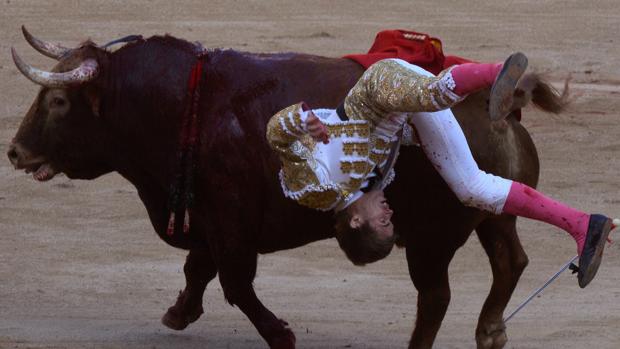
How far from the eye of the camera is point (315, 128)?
6.96m

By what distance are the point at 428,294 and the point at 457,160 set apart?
3.29 feet

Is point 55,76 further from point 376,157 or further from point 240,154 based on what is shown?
point 376,157

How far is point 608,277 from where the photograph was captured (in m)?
9.88

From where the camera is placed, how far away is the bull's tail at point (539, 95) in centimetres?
759

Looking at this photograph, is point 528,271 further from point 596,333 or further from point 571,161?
point 571,161

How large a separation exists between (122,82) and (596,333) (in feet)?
8.97

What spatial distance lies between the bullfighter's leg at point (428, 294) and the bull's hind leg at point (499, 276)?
223mm

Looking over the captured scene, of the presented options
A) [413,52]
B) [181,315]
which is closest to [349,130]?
[413,52]

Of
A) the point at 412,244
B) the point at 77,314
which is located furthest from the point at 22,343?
the point at 412,244

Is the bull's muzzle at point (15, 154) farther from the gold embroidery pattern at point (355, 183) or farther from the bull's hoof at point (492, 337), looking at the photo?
the bull's hoof at point (492, 337)

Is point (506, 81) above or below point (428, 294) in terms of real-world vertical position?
above

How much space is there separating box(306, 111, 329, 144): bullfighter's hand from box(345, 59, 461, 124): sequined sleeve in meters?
0.18

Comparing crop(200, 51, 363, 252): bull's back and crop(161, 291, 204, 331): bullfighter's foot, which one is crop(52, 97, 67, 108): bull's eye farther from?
crop(161, 291, 204, 331): bullfighter's foot

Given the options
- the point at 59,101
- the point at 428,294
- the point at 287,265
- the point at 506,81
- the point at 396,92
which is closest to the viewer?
the point at 506,81
